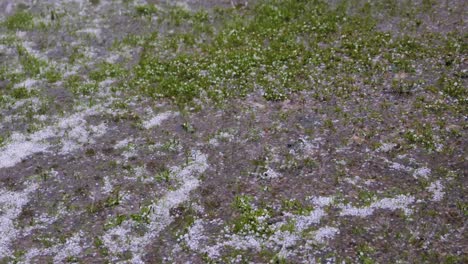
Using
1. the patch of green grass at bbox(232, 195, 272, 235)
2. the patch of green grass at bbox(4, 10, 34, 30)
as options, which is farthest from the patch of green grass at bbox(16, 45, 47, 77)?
the patch of green grass at bbox(232, 195, 272, 235)

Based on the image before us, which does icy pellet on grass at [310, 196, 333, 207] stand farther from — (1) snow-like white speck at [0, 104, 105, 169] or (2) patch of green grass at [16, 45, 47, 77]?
(2) patch of green grass at [16, 45, 47, 77]

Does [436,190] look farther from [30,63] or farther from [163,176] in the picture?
[30,63]

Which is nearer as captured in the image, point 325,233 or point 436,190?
point 325,233

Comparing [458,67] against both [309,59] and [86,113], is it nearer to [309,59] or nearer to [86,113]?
[309,59]

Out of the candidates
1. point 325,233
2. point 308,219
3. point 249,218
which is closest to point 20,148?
point 249,218

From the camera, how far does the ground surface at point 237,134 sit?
931 centimetres

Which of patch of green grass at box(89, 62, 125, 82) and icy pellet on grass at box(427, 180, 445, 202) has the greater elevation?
patch of green grass at box(89, 62, 125, 82)

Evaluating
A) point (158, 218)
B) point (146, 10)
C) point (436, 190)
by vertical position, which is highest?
point (146, 10)

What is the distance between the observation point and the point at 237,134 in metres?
12.0

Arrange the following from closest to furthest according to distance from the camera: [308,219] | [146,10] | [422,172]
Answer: [308,219] < [422,172] < [146,10]

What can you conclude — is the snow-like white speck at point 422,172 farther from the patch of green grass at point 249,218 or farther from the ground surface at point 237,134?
the patch of green grass at point 249,218

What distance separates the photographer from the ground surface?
30.6 feet

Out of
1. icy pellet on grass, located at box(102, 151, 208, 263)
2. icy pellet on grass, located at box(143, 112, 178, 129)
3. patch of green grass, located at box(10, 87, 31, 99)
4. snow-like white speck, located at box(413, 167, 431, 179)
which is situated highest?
patch of green grass, located at box(10, 87, 31, 99)

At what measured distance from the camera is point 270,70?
46.6 feet
